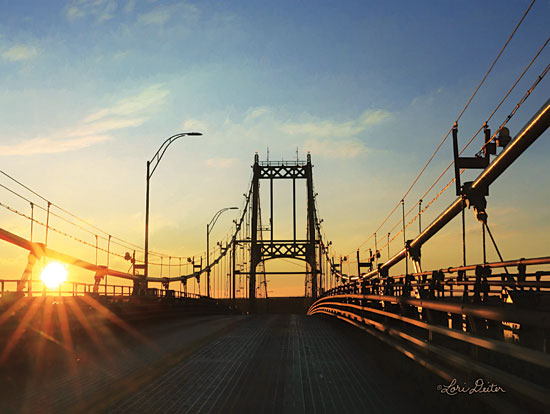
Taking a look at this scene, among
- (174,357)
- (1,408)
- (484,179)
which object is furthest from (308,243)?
(1,408)

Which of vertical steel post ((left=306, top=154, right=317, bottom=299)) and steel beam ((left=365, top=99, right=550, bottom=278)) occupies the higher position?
vertical steel post ((left=306, top=154, right=317, bottom=299))

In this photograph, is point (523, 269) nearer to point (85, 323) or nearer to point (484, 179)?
point (484, 179)

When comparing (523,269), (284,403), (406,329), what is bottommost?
(284,403)

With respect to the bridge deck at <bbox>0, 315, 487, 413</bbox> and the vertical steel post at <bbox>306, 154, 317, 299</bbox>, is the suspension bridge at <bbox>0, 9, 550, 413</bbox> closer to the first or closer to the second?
the bridge deck at <bbox>0, 315, 487, 413</bbox>

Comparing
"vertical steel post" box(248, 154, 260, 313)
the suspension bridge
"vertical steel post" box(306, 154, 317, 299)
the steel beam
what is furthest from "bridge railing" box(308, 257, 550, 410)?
"vertical steel post" box(306, 154, 317, 299)

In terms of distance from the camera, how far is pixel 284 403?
27.1 ft

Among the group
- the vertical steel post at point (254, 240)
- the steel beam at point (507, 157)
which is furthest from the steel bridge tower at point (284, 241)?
the steel beam at point (507, 157)

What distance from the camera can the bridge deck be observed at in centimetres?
798

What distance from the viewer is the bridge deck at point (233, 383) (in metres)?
7.98

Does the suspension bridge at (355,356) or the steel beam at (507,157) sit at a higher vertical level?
→ the steel beam at (507,157)

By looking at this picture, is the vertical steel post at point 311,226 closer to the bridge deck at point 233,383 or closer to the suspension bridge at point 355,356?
the suspension bridge at point 355,356

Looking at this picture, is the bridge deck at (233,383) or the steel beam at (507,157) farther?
the steel beam at (507,157)

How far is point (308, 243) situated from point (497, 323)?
84603 millimetres

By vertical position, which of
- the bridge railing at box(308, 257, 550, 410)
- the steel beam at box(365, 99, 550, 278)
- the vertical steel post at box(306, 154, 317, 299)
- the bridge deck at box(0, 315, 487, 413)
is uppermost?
the vertical steel post at box(306, 154, 317, 299)
